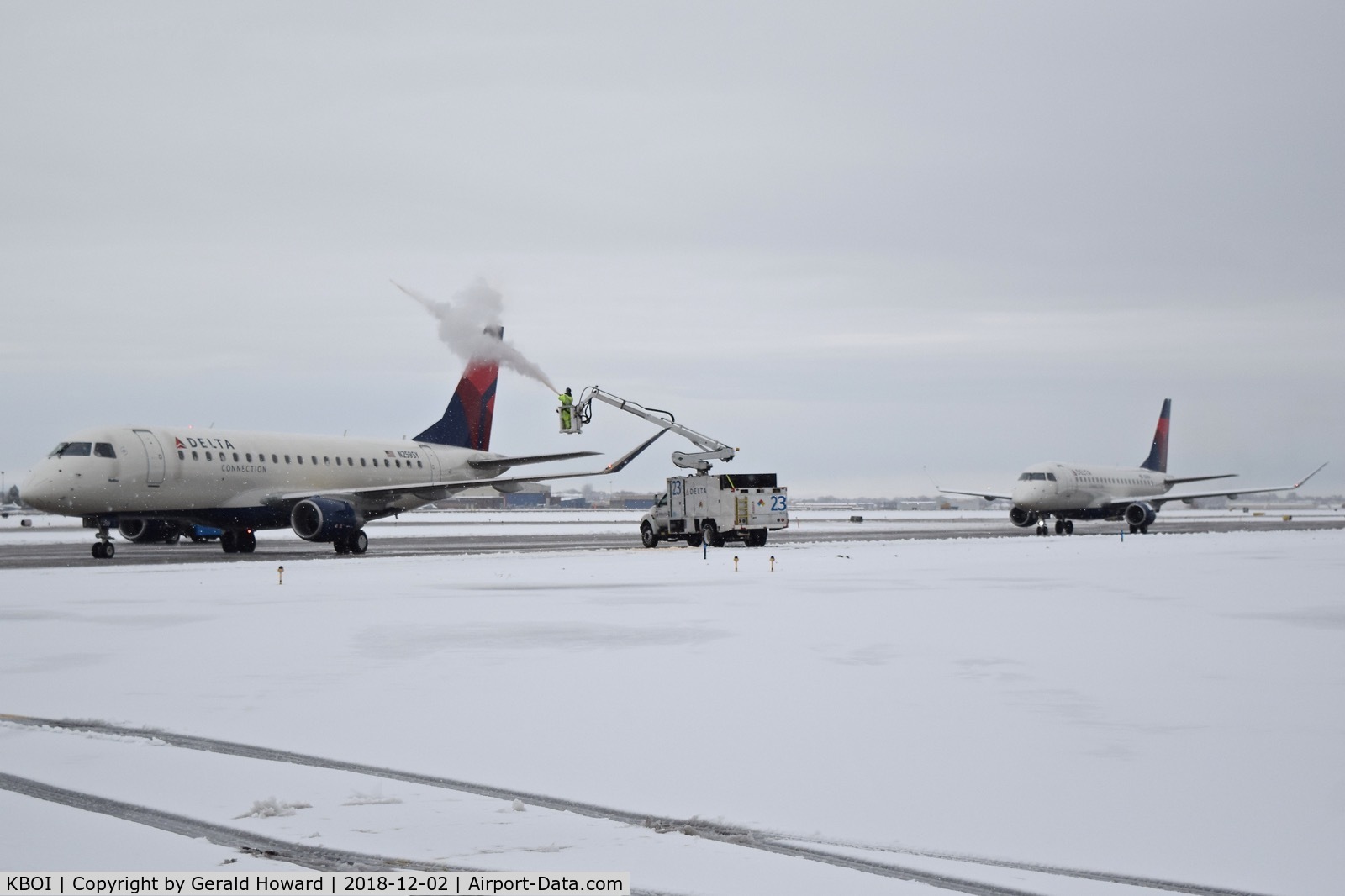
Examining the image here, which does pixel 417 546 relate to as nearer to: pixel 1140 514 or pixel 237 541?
pixel 237 541

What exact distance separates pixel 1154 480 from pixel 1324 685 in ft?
215

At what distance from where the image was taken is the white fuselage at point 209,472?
3450 centimetres

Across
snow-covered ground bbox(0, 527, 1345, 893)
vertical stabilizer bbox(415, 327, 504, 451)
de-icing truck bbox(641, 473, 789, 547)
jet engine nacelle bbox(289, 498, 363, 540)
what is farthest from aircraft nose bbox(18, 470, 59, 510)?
de-icing truck bbox(641, 473, 789, 547)

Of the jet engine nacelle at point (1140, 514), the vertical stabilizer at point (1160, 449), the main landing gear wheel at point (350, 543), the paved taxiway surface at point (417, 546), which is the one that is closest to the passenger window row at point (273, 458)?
the paved taxiway surface at point (417, 546)

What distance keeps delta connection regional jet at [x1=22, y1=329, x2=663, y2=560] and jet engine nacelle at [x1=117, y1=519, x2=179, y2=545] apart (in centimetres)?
7

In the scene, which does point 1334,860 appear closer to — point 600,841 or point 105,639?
point 600,841

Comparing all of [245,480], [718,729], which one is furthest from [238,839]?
[245,480]

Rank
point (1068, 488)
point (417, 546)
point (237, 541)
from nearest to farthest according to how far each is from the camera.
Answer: point (237, 541)
point (417, 546)
point (1068, 488)

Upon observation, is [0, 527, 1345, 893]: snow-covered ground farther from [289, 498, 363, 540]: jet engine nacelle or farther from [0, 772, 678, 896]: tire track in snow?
[289, 498, 363, 540]: jet engine nacelle

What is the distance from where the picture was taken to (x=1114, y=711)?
10.8m

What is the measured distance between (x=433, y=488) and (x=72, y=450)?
38.5 ft

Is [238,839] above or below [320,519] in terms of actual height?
below

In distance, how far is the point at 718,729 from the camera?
33.1 ft

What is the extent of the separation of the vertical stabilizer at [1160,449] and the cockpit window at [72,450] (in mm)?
64334
